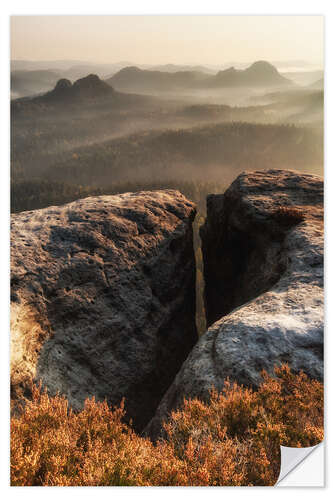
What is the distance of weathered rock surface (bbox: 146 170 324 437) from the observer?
235 inches

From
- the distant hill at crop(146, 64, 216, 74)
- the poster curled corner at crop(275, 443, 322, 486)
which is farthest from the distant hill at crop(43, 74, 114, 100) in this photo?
the poster curled corner at crop(275, 443, 322, 486)

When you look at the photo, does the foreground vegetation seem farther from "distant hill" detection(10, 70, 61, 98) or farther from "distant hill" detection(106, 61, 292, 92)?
"distant hill" detection(106, 61, 292, 92)

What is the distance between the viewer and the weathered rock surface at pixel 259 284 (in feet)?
19.6

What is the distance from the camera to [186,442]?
16.9 ft

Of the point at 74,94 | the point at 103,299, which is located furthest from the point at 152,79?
the point at 103,299

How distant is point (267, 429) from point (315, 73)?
704 centimetres

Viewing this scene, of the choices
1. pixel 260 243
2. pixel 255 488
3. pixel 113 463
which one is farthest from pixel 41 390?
pixel 260 243

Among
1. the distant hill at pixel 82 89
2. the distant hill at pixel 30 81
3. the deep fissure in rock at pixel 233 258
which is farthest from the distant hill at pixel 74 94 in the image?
the deep fissure in rock at pixel 233 258

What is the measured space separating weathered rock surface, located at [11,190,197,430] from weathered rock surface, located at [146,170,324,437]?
1402 mm

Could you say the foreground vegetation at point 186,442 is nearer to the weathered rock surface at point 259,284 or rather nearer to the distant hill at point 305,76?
the weathered rock surface at point 259,284

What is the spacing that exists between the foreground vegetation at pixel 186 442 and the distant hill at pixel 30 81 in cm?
608

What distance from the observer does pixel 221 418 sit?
17.3 ft

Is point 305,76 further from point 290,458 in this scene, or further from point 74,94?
point 290,458
